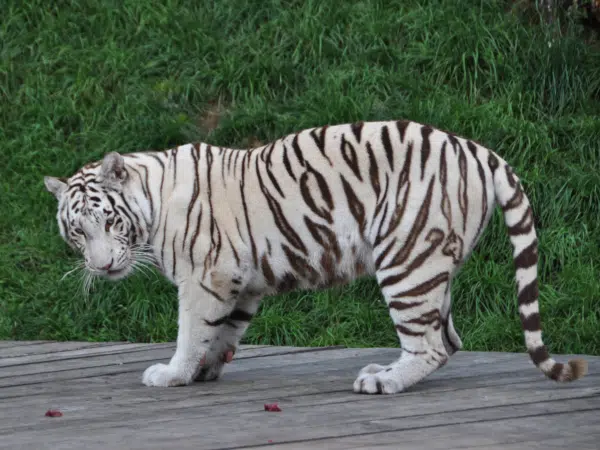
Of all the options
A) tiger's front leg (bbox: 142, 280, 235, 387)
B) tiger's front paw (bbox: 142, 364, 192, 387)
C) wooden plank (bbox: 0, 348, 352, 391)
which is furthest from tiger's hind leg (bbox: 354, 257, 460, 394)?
wooden plank (bbox: 0, 348, 352, 391)

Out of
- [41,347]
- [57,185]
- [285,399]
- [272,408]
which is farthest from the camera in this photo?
[41,347]

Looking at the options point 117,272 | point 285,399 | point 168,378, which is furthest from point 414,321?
point 117,272

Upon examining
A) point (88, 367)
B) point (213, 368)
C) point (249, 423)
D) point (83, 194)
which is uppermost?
point (83, 194)

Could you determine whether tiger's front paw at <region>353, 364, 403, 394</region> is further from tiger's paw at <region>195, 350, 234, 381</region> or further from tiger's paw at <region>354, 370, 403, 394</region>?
tiger's paw at <region>195, 350, 234, 381</region>

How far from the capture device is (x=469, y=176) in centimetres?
394

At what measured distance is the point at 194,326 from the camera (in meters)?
4.13

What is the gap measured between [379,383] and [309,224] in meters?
0.65

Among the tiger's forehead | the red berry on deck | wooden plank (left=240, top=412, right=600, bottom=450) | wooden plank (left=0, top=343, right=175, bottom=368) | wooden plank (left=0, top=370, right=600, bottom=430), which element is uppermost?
the tiger's forehead

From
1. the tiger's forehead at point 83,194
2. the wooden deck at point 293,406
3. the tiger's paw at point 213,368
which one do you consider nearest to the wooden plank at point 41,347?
the wooden deck at point 293,406

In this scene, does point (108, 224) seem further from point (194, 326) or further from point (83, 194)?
point (194, 326)

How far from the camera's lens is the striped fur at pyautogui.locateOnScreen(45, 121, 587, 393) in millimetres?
3924

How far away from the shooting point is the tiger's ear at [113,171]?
4.16m

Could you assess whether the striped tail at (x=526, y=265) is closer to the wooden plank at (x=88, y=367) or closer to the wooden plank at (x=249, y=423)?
the wooden plank at (x=249, y=423)

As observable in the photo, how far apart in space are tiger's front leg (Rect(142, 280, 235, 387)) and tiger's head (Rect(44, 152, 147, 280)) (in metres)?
0.26
